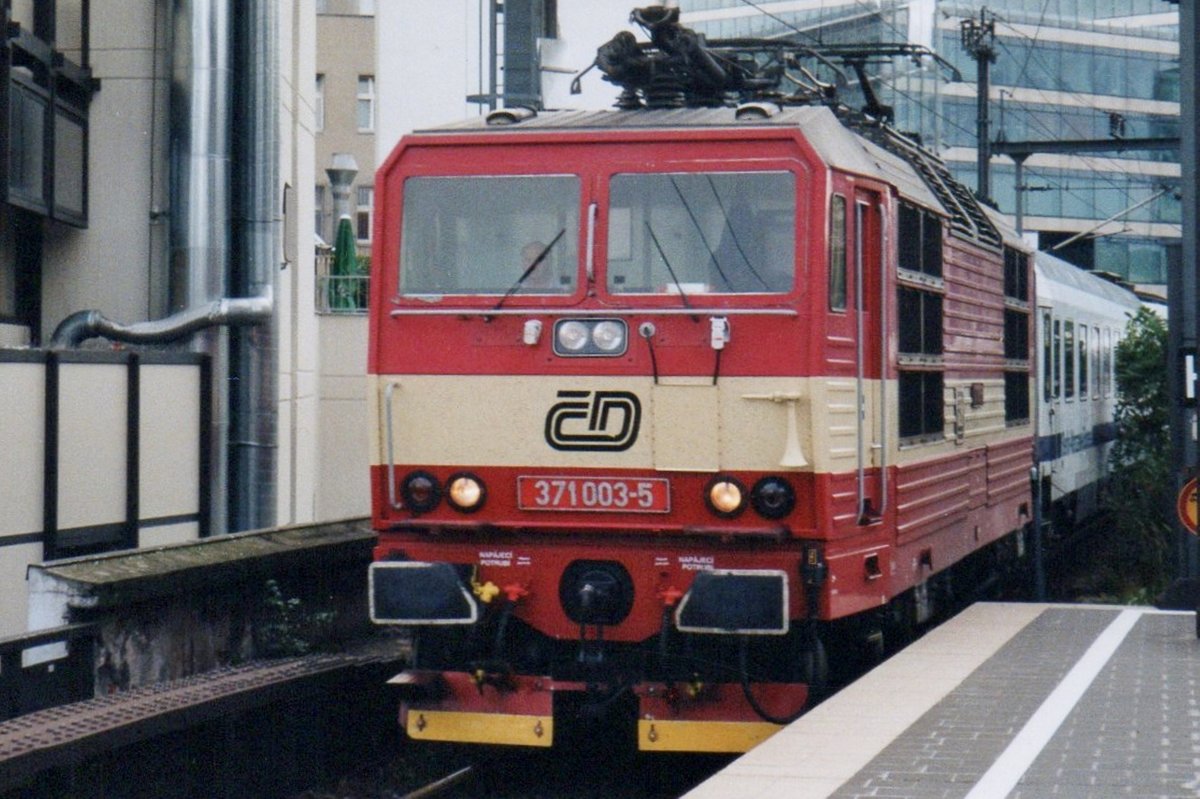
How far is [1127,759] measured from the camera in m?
7.60

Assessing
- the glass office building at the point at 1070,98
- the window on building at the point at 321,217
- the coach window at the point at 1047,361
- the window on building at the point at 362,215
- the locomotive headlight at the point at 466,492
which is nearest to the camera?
the locomotive headlight at the point at 466,492

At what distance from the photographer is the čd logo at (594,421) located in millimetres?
9125

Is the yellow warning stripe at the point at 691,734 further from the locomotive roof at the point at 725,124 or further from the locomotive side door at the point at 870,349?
the locomotive roof at the point at 725,124

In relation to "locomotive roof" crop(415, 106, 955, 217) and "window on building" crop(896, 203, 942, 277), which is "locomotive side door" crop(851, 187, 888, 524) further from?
"window on building" crop(896, 203, 942, 277)

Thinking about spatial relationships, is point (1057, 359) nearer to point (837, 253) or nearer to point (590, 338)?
point (837, 253)

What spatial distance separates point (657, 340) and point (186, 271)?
718 cm

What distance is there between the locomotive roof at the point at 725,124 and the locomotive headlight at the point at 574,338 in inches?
39.1

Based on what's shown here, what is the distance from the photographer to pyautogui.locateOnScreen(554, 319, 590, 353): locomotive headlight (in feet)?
30.2

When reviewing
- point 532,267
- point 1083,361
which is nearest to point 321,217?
point 1083,361

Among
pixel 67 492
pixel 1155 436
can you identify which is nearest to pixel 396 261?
pixel 67 492

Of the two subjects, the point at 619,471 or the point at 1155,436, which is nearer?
the point at 619,471

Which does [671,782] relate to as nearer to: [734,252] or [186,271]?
[734,252]

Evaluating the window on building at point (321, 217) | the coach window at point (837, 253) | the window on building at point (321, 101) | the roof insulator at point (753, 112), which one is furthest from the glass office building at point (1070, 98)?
the coach window at point (837, 253)

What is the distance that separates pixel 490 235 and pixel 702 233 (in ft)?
3.46
